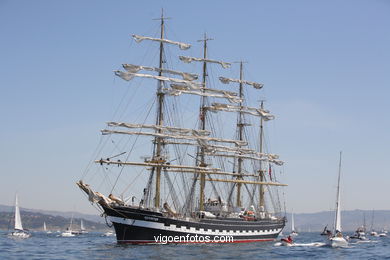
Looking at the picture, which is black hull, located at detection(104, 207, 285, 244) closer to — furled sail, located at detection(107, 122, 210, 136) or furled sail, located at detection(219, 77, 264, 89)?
furled sail, located at detection(107, 122, 210, 136)

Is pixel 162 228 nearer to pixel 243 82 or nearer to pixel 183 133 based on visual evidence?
pixel 183 133

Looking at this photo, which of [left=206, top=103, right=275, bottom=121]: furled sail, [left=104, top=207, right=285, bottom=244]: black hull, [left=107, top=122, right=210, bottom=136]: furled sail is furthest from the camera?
[left=206, top=103, right=275, bottom=121]: furled sail

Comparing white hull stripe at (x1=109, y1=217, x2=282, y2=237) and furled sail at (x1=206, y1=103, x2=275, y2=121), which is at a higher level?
furled sail at (x1=206, y1=103, x2=275, y2=121)

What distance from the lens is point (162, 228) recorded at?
66.9m

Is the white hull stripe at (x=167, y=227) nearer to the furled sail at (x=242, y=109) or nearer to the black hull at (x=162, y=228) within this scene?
the black hull at (x=162, y=228)

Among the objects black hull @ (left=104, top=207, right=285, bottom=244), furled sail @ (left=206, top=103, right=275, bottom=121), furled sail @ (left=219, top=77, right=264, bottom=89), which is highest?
furled sail @ (left=219, top=77, right=264, bottom=89)

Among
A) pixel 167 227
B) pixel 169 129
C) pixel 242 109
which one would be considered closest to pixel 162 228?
pixel 167 227

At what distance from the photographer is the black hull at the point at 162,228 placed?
216 ft

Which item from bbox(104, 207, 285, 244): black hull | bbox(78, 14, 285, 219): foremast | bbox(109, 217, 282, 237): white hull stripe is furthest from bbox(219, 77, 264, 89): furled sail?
bbox(109, 217, 282, 237): white hull stripe

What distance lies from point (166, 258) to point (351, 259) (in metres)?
20.3

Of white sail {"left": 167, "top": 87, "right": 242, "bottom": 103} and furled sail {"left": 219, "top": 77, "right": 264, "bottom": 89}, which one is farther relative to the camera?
furled sail {"left": 219, "top": 77, "right": 264, "bottom": 89}

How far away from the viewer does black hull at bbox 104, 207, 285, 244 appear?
65750 millimetres

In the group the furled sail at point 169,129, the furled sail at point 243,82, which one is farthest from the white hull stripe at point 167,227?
the furled sail at point 243,82

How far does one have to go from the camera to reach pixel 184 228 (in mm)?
69688
